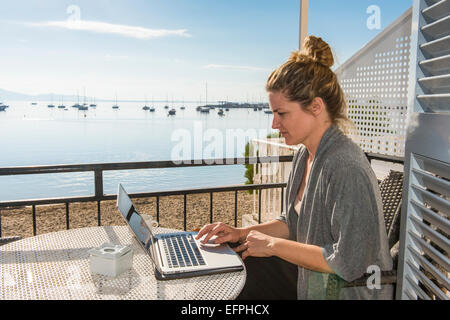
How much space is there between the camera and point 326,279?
123 cm

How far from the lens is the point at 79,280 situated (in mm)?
1076

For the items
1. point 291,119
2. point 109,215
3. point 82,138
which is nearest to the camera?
point 291,119

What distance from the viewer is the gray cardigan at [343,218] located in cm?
110

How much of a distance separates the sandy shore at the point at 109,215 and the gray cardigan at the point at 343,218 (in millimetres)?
12251

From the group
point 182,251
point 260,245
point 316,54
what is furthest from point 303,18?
point 182,251

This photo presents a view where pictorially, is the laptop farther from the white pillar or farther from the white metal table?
the white pillar

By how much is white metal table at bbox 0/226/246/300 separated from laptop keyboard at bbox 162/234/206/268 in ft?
0.23

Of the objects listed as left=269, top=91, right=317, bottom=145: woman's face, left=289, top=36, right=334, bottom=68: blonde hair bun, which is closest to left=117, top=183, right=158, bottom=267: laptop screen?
left=269, top=91, right=317, bottom=145: woman's face

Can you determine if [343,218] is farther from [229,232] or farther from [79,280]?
[79,280]

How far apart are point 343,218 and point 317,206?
0.49 feet

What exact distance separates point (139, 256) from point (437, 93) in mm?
1046

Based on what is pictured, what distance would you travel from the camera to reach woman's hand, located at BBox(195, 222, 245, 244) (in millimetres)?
1345

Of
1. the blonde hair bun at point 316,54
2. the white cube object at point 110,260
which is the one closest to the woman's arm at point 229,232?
the white cube object at point 110,260
